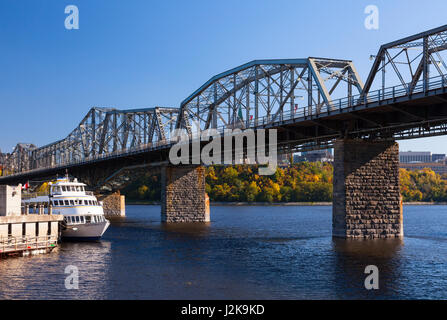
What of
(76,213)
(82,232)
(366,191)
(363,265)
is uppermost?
(366,191)

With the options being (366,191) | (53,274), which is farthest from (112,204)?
(53,274)

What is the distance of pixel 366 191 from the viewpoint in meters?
52.6

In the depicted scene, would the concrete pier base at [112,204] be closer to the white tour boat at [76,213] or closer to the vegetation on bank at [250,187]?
the white tour boat at [76,213]

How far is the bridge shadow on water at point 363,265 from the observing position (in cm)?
3038

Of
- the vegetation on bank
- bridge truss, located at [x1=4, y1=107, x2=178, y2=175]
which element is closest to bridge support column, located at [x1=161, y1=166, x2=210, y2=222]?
bridge truss, located at [x1=4, y1=107, x2=178, y2=175]

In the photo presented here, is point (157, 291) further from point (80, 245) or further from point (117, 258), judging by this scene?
point (80, 245)

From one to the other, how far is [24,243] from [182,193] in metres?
42.1

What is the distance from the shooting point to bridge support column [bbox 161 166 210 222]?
84625mm

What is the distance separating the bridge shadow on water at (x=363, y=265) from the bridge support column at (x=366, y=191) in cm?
134

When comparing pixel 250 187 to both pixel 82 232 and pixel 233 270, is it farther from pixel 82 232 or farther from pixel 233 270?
pixel 233 270

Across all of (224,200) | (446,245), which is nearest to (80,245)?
(446,245)

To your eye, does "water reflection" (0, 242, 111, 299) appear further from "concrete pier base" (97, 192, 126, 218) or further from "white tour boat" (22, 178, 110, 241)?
"concrete pier base" (97, 192, 126, 218)

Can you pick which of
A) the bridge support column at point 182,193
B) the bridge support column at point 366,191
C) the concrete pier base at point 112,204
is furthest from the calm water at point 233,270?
the concrete pier base at point 112,204
